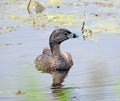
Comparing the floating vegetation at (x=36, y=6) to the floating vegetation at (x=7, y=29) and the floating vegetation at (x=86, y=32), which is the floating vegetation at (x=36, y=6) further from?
the floating vegetation at (x=86, y=32)

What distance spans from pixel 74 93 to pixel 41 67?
3.33 metres

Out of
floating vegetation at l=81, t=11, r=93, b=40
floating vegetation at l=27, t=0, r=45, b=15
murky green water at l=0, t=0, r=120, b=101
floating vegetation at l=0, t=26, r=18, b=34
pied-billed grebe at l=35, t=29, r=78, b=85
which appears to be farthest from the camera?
floating vegetation at l=27, t=0, r=45, b=15

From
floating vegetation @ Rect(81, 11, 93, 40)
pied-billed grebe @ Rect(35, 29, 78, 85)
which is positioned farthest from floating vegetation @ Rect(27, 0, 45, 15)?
pied-billed grebe @ Rect(35, 29, 78, 85)

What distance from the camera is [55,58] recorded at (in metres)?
12.8

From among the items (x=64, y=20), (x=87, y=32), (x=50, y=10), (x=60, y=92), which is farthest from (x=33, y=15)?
(x=60, y=92)

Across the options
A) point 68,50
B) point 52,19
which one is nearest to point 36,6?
point 52,19

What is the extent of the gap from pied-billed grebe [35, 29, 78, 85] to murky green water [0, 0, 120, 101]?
7.4 inches

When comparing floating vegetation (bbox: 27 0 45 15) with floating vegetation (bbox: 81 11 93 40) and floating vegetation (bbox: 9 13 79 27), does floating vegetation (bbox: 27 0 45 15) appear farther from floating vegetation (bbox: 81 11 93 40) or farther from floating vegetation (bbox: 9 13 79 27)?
floating vegetation (bbox: 81 11 93 40)

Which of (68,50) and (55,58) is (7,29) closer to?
(68,50)

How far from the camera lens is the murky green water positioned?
897 cm

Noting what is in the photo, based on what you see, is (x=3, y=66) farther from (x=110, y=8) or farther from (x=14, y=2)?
(x=14, y=2)

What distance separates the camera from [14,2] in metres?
19.3

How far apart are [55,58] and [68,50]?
1.54 ft

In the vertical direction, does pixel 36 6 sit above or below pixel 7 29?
below
